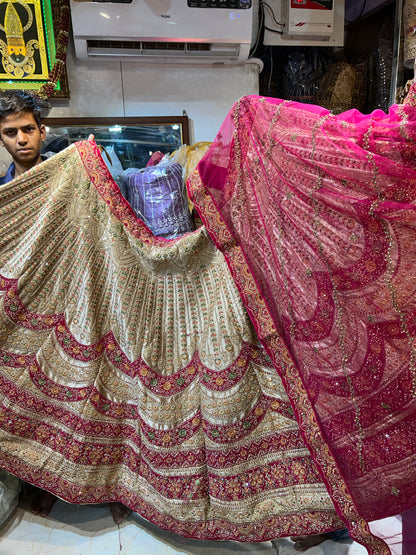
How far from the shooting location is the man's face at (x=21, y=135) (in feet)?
5.35

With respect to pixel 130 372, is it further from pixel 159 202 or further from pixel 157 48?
pixel 157 48

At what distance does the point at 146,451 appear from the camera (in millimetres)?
1257

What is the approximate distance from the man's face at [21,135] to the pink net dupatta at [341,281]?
3.02ft

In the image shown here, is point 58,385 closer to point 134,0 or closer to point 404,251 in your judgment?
point 404,251

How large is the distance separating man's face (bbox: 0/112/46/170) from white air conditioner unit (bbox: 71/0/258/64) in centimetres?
71

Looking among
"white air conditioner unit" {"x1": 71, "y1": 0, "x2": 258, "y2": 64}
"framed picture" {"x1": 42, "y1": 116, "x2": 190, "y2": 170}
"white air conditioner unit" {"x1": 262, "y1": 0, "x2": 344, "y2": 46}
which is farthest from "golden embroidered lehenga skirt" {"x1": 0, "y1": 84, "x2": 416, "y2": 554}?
"white air conditioner unit" {"x1": 262, "y1": 0, "x2": 344, "y2": 46}

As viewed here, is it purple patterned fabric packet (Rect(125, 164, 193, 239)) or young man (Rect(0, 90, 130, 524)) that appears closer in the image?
young man (Rect(0, 90, 130, 524))

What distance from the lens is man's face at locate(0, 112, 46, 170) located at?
1.63m

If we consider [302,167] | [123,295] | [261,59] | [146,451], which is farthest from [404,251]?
[261,59]

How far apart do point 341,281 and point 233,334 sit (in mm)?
339

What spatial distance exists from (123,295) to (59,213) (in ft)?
1.07

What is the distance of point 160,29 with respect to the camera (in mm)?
2125

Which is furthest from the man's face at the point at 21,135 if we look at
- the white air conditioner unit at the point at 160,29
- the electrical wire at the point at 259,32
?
the electrical wire at the point at 259,32

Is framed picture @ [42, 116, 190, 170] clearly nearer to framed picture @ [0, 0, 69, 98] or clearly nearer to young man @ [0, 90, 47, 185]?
framed picture @ [0, 0, 69, 98]
